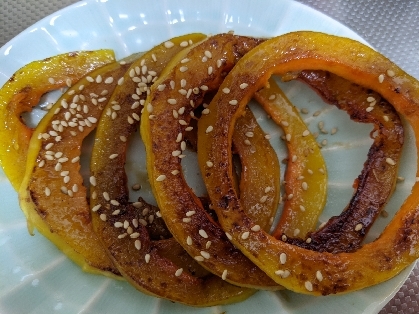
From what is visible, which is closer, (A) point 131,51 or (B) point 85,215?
(B) point 85,215

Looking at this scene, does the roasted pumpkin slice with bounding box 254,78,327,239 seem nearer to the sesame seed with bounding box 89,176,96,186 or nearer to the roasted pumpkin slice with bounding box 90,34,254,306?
the roasted pumpkin slice with bounding box 90,34,254,306

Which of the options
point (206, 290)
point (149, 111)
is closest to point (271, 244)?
point (206, 290)

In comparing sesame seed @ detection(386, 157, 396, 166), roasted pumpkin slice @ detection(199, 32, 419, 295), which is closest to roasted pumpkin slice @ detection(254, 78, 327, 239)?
roasted pumpkin slice @ detection(199, 32, 419, 295)

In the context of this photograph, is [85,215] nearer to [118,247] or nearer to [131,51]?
[118,247]

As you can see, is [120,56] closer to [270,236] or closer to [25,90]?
[25,90]

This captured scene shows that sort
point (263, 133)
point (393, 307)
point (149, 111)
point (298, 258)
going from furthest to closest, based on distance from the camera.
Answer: point (393, 307) < point (263, 133) < point (149, 111) < point (298, 258)

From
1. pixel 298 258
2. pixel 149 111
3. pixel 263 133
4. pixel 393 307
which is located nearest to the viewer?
pixel 298 258

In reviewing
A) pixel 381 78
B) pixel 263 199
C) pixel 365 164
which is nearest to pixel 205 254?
pixel 263 199
